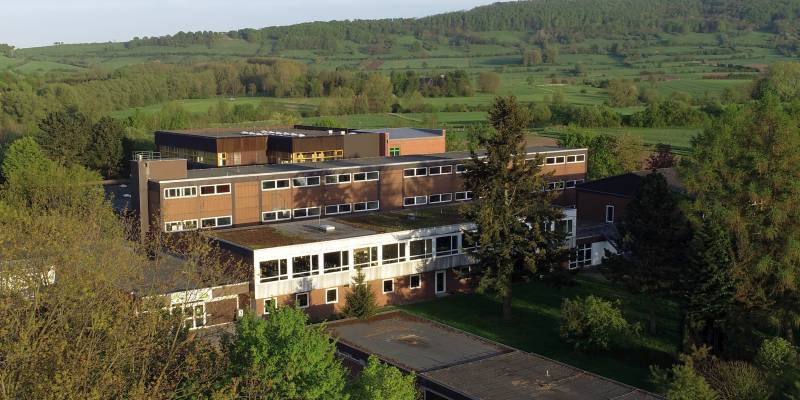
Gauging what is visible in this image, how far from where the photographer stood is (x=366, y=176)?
4884cm

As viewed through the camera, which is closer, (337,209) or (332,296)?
(332,296)

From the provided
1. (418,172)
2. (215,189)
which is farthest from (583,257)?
(215,189)

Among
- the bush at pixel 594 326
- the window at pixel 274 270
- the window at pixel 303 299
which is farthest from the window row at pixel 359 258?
the bush at pixel 594 326

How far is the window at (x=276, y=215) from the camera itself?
45.5 m

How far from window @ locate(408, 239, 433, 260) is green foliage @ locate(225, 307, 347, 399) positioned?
18960 millimetres

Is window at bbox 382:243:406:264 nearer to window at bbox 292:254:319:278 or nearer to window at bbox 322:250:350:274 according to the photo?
window at bbox 322:250:350:274

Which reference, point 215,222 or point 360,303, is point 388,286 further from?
point 215,222

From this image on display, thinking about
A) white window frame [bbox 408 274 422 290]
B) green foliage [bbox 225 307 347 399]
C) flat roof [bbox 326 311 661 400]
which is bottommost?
white window frame [bbox 408 274 422 290]

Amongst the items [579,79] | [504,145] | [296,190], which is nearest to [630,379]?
[504,145]

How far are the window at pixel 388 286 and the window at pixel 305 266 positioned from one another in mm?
3583

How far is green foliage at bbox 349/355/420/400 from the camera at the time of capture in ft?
70.1

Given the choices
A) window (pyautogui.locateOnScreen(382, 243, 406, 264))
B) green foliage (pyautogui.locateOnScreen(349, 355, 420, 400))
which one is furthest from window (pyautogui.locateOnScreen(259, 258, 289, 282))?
green foliage (pyautogui.locateOnScreen(349, 355, 420, 400))

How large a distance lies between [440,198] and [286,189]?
34.3 feet

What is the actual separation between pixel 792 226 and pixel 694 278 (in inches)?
204
